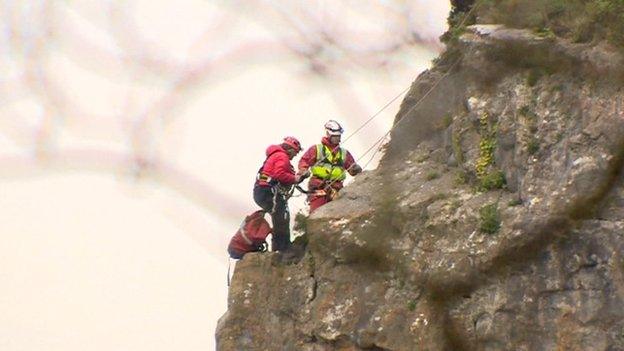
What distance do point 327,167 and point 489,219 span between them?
277 centimetres

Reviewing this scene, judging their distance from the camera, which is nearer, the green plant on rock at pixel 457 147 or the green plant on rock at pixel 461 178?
the green plant on rock at pixel 461 178

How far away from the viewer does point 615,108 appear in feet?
46.8

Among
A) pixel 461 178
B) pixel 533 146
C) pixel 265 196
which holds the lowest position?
pixel 533 146

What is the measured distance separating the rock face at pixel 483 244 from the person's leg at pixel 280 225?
282 mm

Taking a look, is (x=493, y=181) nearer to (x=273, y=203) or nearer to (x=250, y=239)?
(x=273, y=203)

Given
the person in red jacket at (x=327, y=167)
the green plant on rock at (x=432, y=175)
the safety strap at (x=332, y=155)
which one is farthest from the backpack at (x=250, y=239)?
the green plant on rock at (x=432, y=175)

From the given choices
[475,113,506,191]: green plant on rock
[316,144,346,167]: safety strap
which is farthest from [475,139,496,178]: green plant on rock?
[316,144,346,167]: safety strap

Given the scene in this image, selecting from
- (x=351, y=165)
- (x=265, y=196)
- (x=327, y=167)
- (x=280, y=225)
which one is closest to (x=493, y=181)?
(x=351, y=165)

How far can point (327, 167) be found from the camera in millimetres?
17281

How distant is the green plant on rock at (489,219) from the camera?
49.5 ft

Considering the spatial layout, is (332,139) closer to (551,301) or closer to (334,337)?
(334,337)

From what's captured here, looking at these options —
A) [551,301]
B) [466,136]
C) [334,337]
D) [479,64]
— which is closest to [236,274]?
[334,337]

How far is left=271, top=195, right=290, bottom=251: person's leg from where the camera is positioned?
16.4m

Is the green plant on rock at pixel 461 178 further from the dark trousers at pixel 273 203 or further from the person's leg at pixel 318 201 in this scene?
the dark trousers at pixel 273 203
